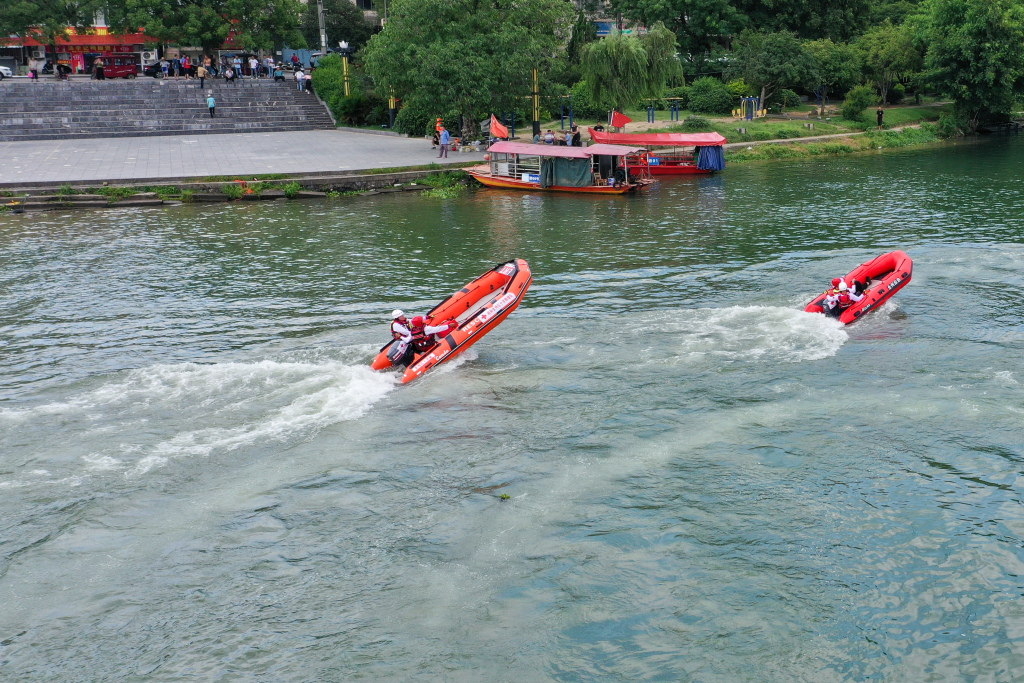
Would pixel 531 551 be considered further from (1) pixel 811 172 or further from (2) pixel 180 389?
(1) pixel 811 172

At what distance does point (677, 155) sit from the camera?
42.9 metres

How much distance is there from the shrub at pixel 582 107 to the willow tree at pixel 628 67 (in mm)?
4768

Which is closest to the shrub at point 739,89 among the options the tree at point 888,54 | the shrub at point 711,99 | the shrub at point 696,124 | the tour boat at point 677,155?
the shrub at point 711,99

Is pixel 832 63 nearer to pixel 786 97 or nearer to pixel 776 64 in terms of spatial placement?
pixel 786 97

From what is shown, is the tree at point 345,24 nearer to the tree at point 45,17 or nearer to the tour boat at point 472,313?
the tree at point 45,17

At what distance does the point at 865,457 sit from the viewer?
13.7m

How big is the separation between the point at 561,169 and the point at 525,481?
84.6 ft

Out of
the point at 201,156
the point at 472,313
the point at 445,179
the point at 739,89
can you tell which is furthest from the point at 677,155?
the point at 472,313

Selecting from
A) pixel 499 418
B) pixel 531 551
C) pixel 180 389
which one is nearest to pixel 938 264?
pixel 499 418

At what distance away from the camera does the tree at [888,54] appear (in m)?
54.0

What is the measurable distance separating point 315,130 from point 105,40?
30.4 meters

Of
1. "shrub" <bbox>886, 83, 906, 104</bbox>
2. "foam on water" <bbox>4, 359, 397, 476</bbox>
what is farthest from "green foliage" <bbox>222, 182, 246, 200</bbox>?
"shrub" <bbox>886, 83, 906, 104</bbox>

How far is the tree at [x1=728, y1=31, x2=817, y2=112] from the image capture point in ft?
171

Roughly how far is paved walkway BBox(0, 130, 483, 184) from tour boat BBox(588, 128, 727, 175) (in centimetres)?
698
